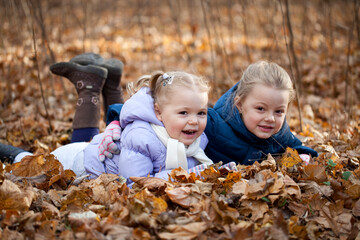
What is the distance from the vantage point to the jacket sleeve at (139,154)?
2525 mm

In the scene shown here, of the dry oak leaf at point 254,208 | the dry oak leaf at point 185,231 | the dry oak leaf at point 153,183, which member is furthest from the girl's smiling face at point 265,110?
the dry oak leaf at point 185,231

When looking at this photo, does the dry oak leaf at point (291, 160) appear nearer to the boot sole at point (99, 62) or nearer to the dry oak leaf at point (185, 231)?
the dry oak leaf at point (185, 231)

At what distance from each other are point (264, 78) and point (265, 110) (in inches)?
9.7

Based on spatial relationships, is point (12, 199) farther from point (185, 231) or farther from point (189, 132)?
point (189, 132)

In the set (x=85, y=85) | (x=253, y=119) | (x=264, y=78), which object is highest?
(x=264, y=78)

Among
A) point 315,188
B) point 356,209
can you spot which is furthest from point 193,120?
point 356,209

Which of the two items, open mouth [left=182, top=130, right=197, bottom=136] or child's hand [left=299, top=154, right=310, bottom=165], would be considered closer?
open mouth [left=182, top=130, right=197, bottom=136]

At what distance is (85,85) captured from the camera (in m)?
3.39

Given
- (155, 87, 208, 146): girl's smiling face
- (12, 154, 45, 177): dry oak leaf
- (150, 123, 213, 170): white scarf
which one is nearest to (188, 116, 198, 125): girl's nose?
(155, 87, 208, 146): girl's smiling face

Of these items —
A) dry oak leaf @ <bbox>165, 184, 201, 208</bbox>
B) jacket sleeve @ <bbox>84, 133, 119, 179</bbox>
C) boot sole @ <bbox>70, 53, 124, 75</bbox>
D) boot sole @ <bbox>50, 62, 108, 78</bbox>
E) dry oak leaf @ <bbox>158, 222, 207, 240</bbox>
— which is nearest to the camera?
dry oak leaf @ <bbox>158, 222, 207, 240</bbox>

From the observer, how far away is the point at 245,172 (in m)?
2.48

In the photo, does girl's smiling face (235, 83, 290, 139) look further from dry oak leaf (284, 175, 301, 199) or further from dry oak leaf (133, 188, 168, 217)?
dry oak leaf (133, 188, 168, 217)

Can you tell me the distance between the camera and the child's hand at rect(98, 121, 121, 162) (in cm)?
271

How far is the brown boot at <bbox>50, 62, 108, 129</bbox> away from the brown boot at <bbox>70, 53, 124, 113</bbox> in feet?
0.42
